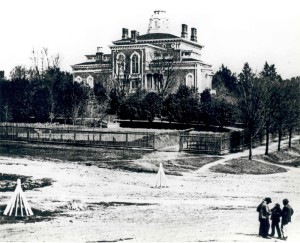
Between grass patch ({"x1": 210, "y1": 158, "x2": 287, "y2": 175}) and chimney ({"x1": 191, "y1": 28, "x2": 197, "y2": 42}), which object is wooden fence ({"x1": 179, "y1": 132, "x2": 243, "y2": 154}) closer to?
grass patch ({"x1": 210, "y1": 158, "x2": 287, "y2": 175})

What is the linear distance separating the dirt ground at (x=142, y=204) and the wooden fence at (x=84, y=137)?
6090 mm

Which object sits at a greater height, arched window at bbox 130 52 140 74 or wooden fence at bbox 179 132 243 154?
arched window at bbox 130 52 140 74

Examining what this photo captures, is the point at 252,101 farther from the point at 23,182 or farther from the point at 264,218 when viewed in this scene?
the point at 264,218

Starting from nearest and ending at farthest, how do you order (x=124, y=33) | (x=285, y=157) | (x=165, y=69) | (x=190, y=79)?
1. (x=285, y=157)
2. (x=165, y=69)
3. (x=190, y=79)
4. (x=124, y=33)

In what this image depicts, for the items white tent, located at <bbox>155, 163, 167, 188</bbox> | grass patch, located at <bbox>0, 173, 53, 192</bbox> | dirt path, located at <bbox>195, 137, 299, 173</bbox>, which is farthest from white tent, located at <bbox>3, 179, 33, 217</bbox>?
dirt path, located at <bbox>195, 137, 299, 173</bbox>

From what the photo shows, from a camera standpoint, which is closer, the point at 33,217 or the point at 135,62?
the point at 33,217

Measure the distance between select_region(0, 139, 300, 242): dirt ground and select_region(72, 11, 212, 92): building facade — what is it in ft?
142

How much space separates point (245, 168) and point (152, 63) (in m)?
46.8

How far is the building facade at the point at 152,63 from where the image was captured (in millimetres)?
71500

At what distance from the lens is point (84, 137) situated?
3512 centimetres

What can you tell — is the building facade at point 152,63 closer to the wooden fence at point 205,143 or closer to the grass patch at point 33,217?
the wooden fence at point 205,143

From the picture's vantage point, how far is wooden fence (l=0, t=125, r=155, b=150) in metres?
33.2

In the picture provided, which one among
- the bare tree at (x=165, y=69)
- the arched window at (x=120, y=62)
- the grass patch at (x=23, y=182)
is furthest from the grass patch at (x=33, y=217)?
the arched window at (x=120, y=62)

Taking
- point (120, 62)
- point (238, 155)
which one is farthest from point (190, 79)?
point (238, 155)
